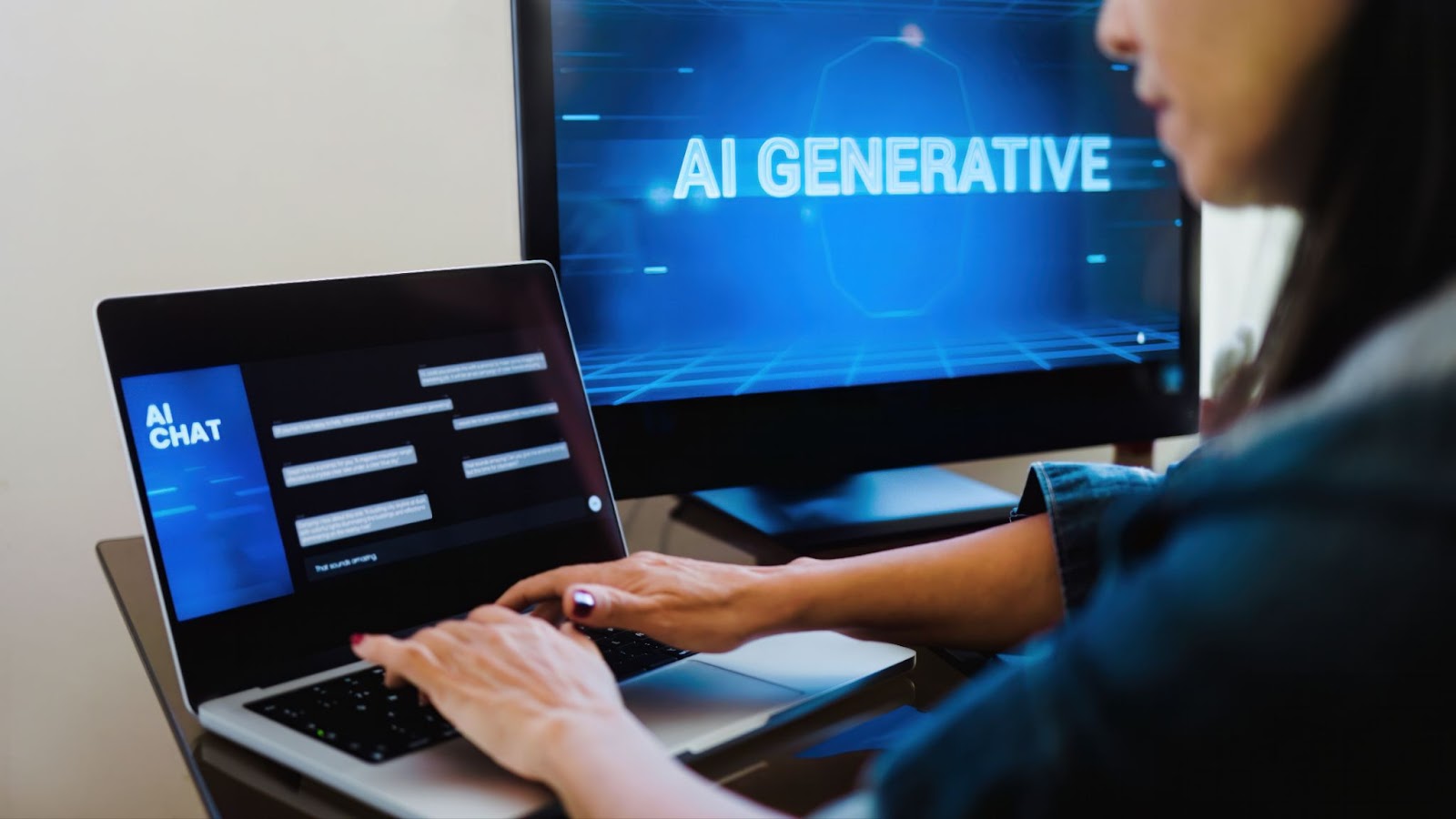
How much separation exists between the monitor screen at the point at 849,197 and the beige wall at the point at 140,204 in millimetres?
222

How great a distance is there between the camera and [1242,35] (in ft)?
1.50

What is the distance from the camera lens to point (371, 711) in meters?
0.71

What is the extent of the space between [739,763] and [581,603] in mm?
138

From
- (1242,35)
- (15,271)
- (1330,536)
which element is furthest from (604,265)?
(1330,536)

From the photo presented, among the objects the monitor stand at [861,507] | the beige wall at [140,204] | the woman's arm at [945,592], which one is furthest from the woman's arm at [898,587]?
the beige wall at [140,204]

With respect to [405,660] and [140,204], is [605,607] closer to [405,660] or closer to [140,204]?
[405,660]

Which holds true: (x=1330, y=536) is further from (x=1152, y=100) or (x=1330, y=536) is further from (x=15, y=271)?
(x=15, y=271)

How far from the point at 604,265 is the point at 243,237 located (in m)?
0.35

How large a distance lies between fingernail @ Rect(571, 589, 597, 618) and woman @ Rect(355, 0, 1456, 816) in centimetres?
19

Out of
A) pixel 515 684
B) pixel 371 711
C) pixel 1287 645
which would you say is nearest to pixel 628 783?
pixel 515 684

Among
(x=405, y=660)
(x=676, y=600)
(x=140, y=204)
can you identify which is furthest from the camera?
(x=140, y=204)

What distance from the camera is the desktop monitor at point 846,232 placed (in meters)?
1.07

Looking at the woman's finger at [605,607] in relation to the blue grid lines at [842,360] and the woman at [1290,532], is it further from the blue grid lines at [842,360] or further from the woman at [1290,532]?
the blue grid lines at [842,360]

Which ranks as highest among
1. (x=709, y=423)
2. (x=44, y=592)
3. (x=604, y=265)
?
(x=604, y=265)
